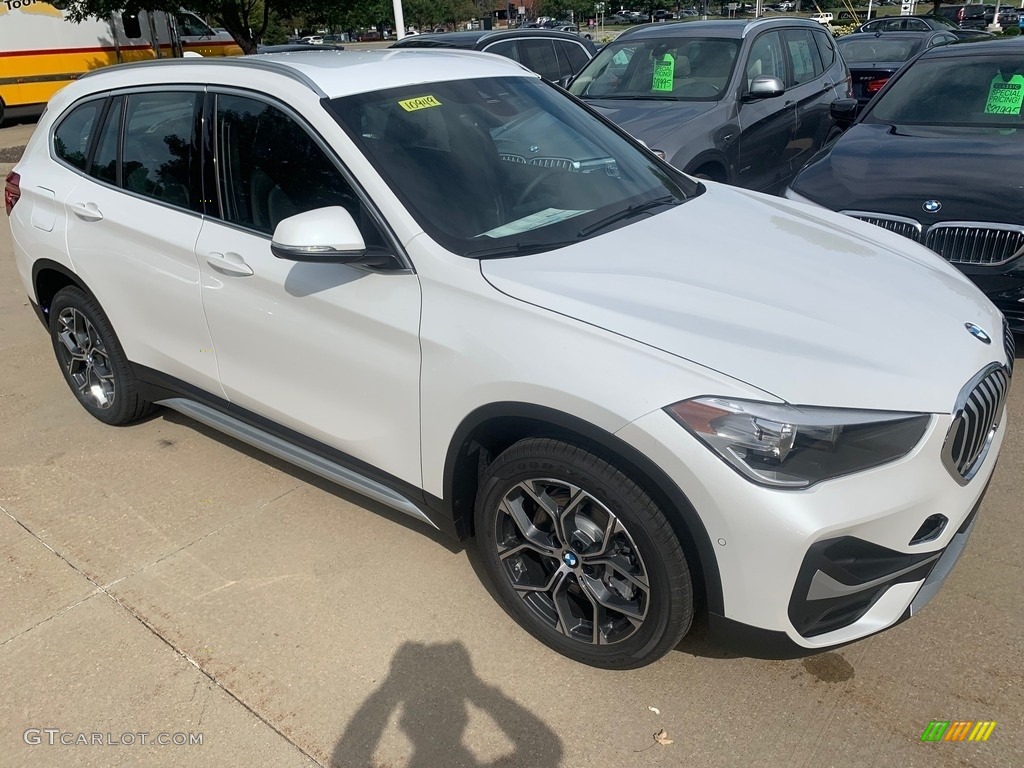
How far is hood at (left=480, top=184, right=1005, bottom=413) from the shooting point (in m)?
2.22

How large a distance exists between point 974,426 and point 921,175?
2938 mm

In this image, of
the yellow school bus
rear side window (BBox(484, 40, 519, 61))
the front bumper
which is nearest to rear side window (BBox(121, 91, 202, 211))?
the front bumper

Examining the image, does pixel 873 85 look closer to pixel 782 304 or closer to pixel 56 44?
pixel 782 304

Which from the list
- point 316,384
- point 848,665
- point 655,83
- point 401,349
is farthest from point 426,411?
point 655,83

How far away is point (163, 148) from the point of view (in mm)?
3545

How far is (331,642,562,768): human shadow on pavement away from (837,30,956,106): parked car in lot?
11.4m

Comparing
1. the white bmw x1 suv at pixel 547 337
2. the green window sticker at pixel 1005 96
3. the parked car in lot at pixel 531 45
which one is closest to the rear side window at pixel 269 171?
the white bmw x1 suv at pixel 547 337

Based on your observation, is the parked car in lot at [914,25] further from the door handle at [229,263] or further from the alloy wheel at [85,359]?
the door handle at [229,263]

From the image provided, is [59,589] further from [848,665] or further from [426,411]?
[848,665]

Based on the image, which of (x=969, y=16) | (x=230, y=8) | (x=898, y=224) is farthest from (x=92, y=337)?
(x=969, y=16)

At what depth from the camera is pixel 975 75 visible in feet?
18.2

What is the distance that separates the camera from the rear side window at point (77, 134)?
397 centimetres

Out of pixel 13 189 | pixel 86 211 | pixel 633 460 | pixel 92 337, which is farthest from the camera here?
pixel 13 189

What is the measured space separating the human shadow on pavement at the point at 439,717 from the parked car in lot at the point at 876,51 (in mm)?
11431
